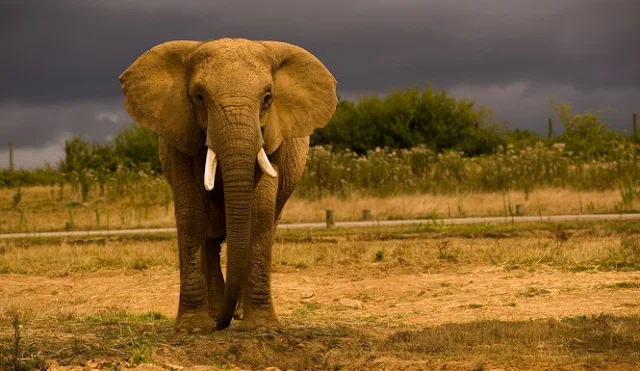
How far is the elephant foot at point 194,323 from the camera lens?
10.1 m

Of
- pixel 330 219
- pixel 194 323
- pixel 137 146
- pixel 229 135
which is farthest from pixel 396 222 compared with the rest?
pixel 137 146

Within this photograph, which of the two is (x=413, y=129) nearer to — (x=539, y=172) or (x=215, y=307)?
(x=539, y=172)

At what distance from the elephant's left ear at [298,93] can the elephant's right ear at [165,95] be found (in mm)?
813

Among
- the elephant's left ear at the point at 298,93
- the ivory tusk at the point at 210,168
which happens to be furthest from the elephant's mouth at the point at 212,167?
the elephant's left ear at the point at 298,93

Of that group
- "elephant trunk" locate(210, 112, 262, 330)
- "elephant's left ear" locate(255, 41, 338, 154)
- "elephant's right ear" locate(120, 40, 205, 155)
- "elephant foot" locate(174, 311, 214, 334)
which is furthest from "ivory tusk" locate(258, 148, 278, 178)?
"elephant foot" locate(174, 311, 214, 334)

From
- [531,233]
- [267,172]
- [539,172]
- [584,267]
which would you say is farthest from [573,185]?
[267,172]

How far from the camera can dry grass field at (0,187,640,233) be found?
2688 cm

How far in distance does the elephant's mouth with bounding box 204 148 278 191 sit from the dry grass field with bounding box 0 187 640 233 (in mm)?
16583

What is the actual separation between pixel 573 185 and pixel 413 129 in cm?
1727

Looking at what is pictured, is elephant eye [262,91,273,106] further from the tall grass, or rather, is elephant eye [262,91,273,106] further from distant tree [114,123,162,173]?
distant tree [114,123,162,173]

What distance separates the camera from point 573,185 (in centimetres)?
2980

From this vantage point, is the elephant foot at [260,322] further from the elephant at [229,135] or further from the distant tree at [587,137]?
the distant tree at [587,137]

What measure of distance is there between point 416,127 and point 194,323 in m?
37.0

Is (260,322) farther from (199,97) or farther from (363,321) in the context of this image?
(199,97)
